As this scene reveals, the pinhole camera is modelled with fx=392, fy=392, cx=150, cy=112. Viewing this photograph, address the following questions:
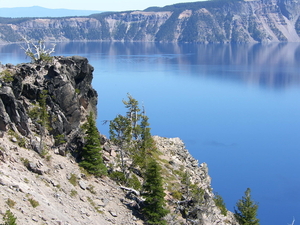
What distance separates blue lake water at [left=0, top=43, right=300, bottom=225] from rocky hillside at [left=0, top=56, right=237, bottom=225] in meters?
25.0

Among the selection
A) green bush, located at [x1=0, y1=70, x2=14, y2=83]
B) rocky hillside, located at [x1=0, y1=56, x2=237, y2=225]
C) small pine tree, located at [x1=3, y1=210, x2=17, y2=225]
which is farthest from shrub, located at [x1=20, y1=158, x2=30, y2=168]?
small pine tree, located at [x1=3, y1=210, x2=17, y2=225]

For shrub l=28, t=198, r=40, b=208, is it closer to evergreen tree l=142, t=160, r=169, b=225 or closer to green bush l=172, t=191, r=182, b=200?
evergreen tree l=142, t=160, r=169, b=225

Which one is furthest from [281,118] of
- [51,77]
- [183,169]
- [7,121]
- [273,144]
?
[7,121]

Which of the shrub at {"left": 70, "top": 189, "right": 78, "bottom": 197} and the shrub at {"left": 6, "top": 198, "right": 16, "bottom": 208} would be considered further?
the shrub at {"left": 70, "top": 189, "right": 78, "bottom": 197}

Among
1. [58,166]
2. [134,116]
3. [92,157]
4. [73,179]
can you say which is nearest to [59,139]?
[92,157]

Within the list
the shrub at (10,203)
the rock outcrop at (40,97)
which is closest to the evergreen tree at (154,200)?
the rock outcrop at (40,97)

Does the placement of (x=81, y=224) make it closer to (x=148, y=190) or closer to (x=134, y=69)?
(x=148, y=190)

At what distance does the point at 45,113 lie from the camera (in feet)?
103

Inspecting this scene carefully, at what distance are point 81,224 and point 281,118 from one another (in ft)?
283

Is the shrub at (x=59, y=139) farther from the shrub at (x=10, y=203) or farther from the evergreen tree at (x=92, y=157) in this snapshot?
the shrub at (x=10, y=203)

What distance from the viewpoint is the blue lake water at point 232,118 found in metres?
63.6

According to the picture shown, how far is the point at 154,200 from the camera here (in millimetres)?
28578

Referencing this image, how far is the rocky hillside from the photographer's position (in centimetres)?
2342

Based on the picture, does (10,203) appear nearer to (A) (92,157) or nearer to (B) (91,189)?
(B) (91,189)
